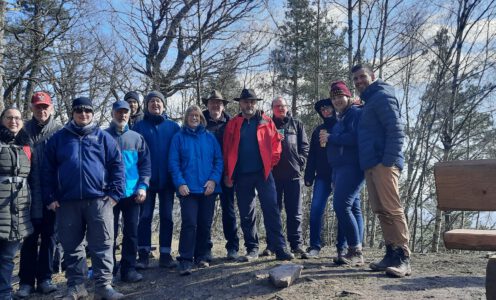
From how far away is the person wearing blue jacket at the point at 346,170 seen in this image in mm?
5203

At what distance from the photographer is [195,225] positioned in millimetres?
5434

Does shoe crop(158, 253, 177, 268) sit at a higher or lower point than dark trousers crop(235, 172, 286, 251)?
lower

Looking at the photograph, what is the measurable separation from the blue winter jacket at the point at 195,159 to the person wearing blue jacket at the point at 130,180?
0.38 metres

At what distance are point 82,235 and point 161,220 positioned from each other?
135 cm

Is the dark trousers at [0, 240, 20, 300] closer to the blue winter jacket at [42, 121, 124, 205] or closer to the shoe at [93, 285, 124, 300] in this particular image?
the blue winter jacket at [42, 121, 124, 205]

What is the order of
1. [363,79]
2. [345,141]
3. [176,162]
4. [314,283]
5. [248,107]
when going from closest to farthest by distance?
[314,283]
[363,79]
[345,141]
[176,162]
[248,107]

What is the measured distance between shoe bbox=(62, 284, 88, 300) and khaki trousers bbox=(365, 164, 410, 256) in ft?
10.8

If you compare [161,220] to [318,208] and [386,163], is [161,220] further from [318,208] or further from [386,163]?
[386,163]

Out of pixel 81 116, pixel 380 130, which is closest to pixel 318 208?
pixel 380 130

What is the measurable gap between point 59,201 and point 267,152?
2558mm

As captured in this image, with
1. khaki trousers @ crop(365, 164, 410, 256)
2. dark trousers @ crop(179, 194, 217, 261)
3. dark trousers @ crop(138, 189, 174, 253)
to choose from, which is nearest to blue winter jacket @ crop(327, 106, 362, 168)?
khaki trousers @ crop(365, 164, 410, 256)

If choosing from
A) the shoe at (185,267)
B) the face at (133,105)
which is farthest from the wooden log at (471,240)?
the face at (133,105)

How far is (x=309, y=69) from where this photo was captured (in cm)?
1867

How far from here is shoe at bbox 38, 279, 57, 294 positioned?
5137 millimetres
